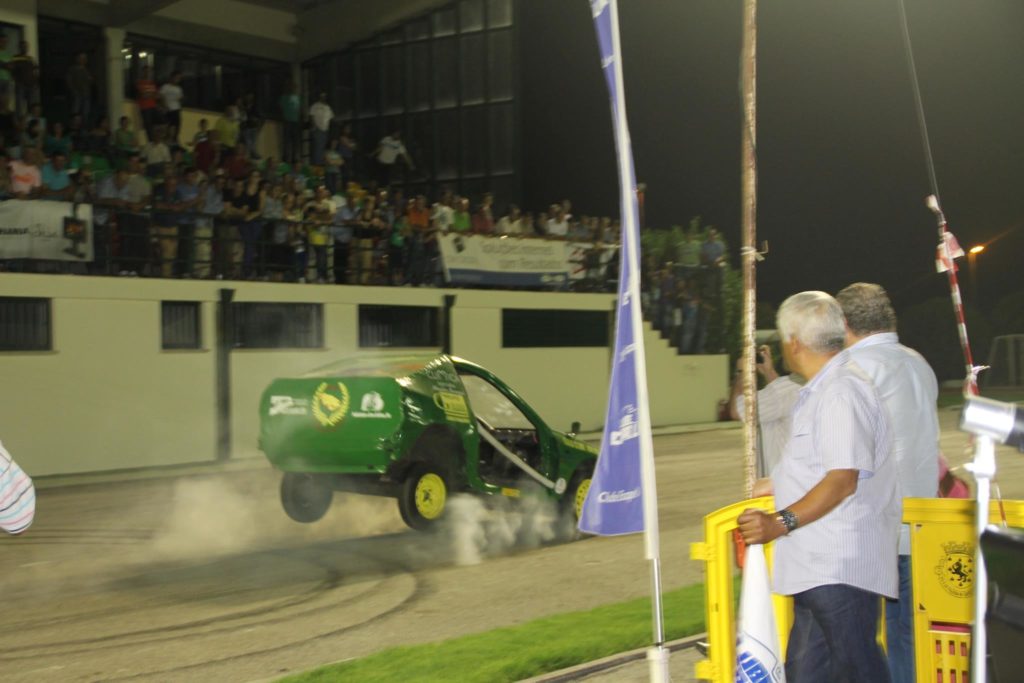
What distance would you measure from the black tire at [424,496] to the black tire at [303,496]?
1.06 m

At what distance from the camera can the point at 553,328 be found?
2744 centimetres

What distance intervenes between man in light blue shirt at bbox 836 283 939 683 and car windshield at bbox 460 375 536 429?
24.3 feet

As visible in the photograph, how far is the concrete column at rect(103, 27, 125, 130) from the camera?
92.1 ft

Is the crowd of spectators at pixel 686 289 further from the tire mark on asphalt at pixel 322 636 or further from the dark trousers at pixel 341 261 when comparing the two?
the tire mark on asphalt at pixel 322 636

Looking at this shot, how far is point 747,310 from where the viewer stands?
861 cm

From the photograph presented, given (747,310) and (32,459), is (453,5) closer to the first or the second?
(32,459)

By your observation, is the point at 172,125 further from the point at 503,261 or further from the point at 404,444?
the point at 404,444

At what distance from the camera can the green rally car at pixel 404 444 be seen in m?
11.1

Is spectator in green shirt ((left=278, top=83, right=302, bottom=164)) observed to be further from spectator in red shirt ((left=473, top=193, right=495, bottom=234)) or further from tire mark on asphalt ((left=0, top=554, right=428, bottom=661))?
tire mark on asphalt ((left=0, top=554, right=428, bottom=661))

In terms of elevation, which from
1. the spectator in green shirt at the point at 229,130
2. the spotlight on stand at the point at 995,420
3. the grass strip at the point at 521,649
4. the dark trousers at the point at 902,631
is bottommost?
the grass strip at the point at 521,649

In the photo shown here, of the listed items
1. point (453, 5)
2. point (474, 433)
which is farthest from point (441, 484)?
point (453, 5)

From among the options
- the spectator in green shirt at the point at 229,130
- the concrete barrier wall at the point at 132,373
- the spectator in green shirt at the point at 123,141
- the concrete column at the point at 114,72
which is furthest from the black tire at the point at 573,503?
the concrete column at the point at 114,72

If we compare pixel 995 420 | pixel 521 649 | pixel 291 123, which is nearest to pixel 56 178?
pixel 291 123

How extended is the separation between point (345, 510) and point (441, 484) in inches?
103
